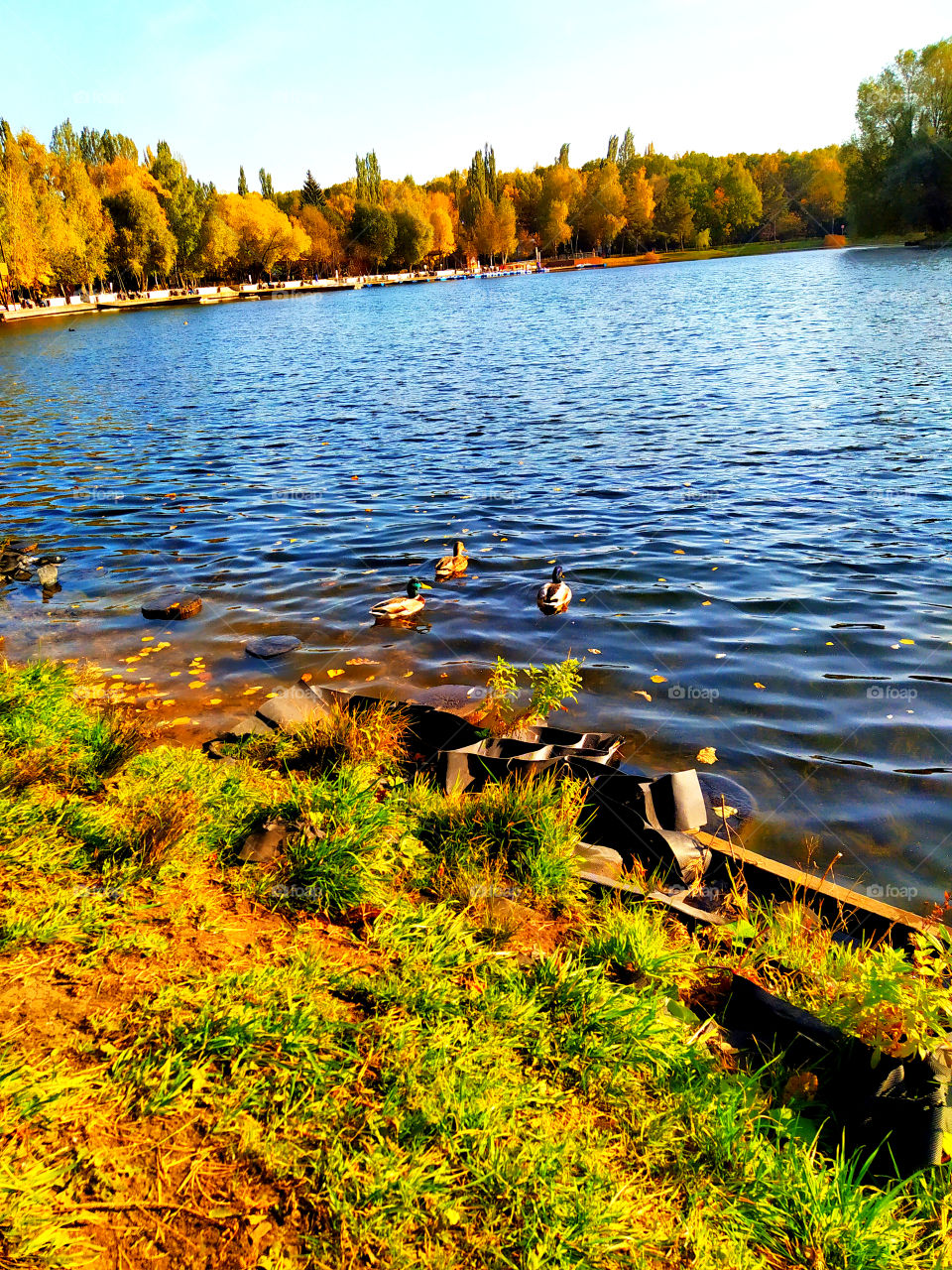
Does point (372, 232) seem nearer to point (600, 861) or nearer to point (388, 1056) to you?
point (600, 861)

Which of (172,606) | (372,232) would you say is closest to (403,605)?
(172,606)

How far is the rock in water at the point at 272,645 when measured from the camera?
9.60 metres

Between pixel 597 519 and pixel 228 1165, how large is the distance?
13036 millimetres

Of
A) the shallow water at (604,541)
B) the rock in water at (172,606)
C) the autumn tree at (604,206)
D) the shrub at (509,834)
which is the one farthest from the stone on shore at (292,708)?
the autumn tree at (604,206)

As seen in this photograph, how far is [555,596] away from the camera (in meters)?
10.5

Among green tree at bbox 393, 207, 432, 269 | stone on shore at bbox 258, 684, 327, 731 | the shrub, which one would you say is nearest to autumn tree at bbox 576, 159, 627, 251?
green tree at bbox 393, 207, 432, 269

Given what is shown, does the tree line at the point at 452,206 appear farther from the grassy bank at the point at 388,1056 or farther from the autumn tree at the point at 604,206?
the grassy bank at the point at 388,1056

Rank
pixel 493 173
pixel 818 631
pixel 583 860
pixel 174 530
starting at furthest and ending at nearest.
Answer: pixel 493 173 < pixel 174 530 < pixel 818 631 < pixel 583 860

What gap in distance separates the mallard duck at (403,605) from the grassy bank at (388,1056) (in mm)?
5812

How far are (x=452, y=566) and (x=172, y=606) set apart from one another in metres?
4.35

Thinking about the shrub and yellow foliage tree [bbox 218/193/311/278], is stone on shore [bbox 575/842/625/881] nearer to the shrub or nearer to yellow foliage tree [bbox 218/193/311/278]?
the shrub

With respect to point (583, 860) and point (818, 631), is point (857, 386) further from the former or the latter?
point (583, 860)

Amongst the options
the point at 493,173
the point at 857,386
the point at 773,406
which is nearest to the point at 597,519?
the point at 773,406

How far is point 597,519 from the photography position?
14531 mm
